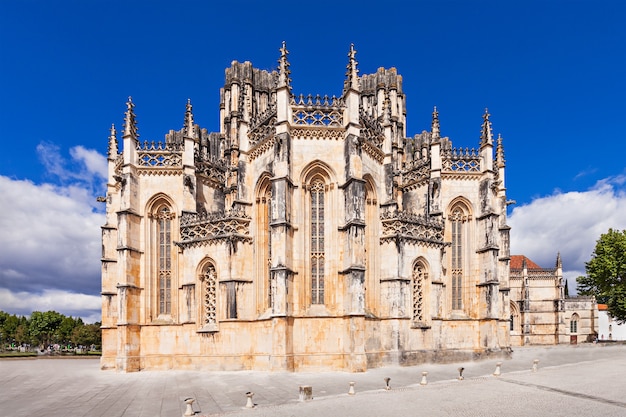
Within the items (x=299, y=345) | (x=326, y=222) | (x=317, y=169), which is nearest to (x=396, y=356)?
(x=299, y=345)

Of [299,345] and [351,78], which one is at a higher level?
[351,78]

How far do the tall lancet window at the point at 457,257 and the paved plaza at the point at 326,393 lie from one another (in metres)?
7.44

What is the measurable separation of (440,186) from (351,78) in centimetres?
1051

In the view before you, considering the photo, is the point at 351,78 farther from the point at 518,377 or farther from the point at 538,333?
the point at 538,333

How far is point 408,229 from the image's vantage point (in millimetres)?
26922

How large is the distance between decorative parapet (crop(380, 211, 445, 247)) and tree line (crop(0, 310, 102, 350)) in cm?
5338

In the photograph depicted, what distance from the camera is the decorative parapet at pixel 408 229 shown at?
26.4 m

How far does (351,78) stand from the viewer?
2558 cm

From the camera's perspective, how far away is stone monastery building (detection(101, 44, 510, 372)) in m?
23.4

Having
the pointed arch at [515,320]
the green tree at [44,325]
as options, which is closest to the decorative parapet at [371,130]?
the pointed arch at [515,320]

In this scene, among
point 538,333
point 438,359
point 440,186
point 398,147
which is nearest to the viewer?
point 438,359

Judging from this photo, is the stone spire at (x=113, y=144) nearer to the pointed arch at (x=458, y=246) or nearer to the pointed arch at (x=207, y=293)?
the pointed arch at (x=207, y=293)

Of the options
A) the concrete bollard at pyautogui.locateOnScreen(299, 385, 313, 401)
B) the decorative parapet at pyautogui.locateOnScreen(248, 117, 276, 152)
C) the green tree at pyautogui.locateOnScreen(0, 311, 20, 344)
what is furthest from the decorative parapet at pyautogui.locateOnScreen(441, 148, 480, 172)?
the green tree at pyautogui.locateOnScreen(0, 311, 20, 344)

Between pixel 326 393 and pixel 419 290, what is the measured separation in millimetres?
12860
